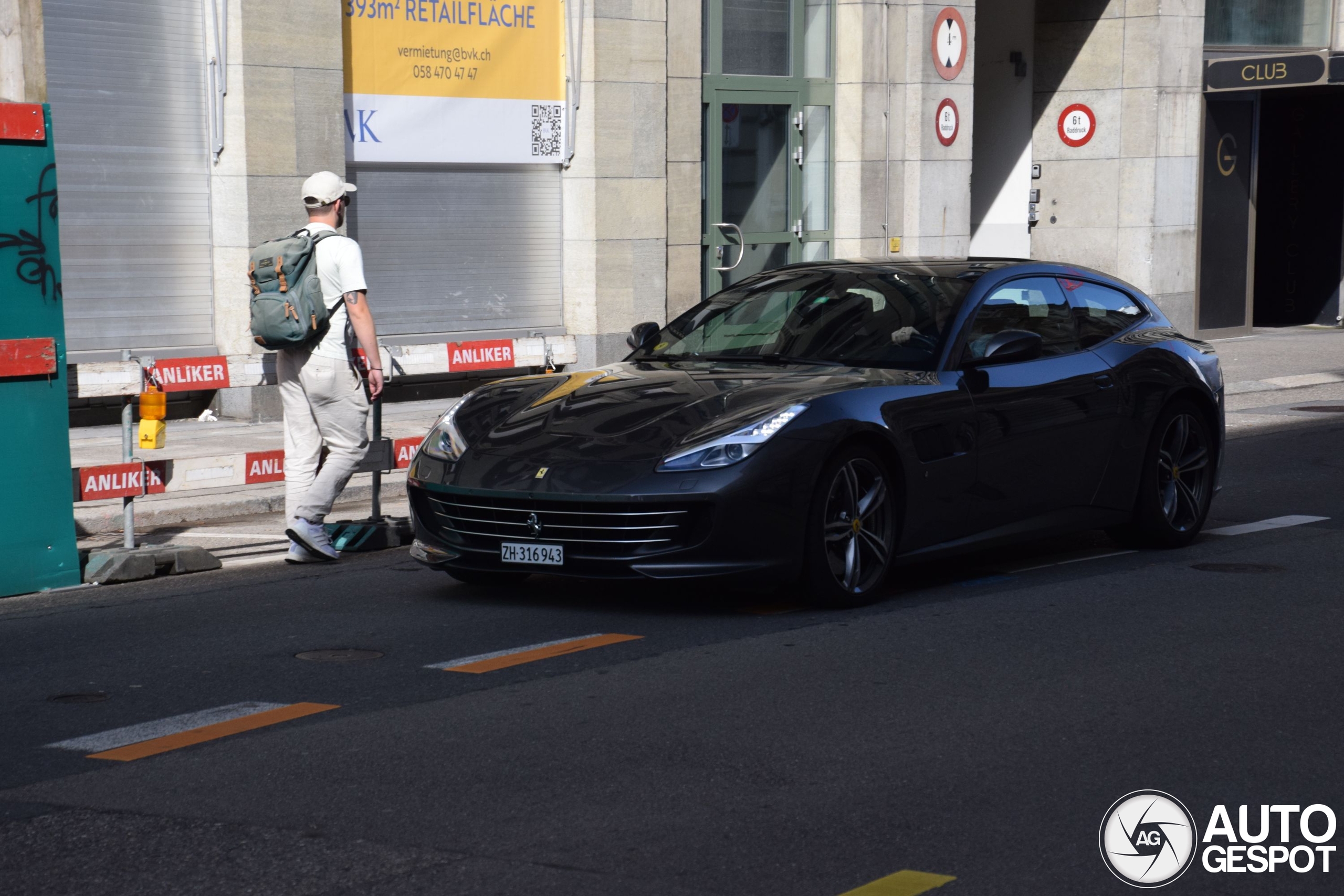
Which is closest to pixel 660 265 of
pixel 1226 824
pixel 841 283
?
pixel 841 283

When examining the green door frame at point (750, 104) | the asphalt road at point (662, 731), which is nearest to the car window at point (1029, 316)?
the asphalt road at point (662, 731)

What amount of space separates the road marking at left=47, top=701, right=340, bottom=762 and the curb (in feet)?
14.4

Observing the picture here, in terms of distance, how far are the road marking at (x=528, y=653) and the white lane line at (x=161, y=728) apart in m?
0.76

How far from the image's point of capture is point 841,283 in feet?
28.7

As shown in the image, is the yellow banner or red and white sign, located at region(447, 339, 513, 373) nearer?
red and white sign, located at region(447, 339, 513, 373)

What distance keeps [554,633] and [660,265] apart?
1118 centimetres

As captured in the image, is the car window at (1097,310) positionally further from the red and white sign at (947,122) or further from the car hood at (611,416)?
the red and white sign at (947,122)

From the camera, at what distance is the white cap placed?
8.85 m

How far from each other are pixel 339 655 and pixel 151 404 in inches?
101

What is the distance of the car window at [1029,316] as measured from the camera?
8.39 meters

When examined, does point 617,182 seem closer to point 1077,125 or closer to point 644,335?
point 644,335

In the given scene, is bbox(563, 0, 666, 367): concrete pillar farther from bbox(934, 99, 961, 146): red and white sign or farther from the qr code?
bbox(934, 99, 961, 146): red and white sign

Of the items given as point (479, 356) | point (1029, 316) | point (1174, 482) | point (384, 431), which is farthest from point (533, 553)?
point (384, 431)

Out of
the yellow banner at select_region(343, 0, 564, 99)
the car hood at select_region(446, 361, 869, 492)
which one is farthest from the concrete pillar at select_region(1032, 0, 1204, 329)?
the car hood at select_region(446, 361, 869, 492)
